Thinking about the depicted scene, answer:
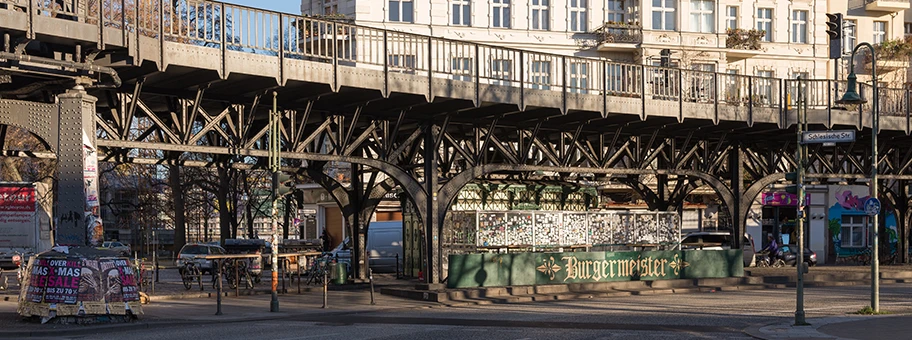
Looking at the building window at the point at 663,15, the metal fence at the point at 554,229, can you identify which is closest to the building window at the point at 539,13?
the building window at the point at 663,15

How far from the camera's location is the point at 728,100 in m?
39.4

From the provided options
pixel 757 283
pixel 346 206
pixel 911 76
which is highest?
pixel 911 76

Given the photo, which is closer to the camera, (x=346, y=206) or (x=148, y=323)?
(x=148, y=323)

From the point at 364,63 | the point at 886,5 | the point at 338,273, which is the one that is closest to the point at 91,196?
the point at 364,63

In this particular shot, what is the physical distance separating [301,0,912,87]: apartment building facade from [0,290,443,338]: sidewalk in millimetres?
27885

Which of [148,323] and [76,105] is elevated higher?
[76,105]

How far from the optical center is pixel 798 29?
66.9 m

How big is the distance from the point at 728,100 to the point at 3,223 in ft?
86.6

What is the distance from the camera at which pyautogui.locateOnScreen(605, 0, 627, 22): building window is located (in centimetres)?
6322

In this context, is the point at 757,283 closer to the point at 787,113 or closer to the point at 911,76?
the point at 787,113

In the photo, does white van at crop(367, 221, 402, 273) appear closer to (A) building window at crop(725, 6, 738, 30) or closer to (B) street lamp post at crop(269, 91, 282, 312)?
(B) street lamp post at crop(269, 91, 282, 312)

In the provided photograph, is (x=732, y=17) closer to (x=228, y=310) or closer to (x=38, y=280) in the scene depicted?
(x=228, y=310)

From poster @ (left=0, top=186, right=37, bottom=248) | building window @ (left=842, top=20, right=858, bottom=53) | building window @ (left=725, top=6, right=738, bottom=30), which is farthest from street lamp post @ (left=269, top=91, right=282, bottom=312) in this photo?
building window @ (left=842, top=20, right=858, bottom=53)

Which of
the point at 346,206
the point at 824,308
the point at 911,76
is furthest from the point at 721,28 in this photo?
the point at 824,308
